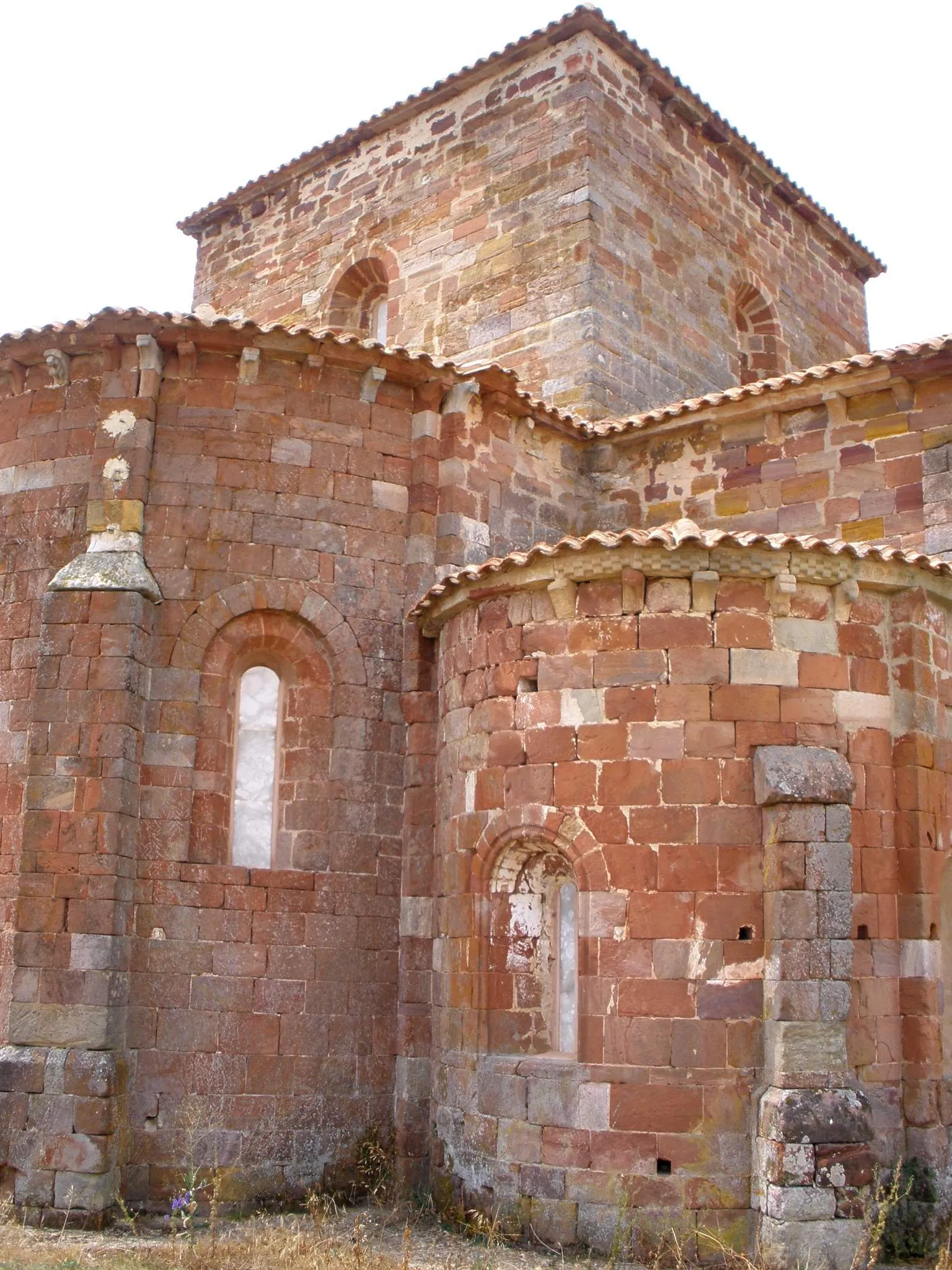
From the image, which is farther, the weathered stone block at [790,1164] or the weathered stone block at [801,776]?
the weathered stone block at [801,776]

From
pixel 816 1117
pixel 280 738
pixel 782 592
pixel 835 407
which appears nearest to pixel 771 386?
pixel 835 407

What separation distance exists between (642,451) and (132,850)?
18.5 feet

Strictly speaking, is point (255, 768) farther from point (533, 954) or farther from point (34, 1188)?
point (34, 1188)

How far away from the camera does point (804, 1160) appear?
23.8 ft

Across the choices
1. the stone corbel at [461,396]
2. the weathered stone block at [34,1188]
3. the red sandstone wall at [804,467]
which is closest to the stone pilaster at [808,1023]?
the red sandstone wall at [804,467]

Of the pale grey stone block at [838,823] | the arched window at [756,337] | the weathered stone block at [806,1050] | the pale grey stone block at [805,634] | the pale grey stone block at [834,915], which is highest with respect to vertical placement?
the arched window at [756,337]

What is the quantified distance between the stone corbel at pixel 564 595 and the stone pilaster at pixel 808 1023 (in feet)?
4.98

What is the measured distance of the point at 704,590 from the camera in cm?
823

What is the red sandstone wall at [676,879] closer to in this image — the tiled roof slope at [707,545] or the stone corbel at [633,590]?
the stone corbel at [633,590]

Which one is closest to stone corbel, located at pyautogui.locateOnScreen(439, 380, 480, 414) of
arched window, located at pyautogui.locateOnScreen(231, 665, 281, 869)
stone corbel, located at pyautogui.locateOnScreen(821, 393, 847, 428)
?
arched window, located at pyautogui.locateOnScreen(231, 665, 281, 869)

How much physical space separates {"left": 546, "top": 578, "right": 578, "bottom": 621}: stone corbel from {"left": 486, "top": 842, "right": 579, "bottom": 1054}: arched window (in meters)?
1.52

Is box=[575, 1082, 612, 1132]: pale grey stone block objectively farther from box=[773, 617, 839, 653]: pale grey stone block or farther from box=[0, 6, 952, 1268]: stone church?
box=[773, 617, 839, 653]: pale grey stone block

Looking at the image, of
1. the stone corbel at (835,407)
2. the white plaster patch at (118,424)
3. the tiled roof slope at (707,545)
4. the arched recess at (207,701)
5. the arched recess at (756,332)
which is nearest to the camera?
the tiled roof slope at (707,545)

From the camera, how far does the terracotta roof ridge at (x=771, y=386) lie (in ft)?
32.6
